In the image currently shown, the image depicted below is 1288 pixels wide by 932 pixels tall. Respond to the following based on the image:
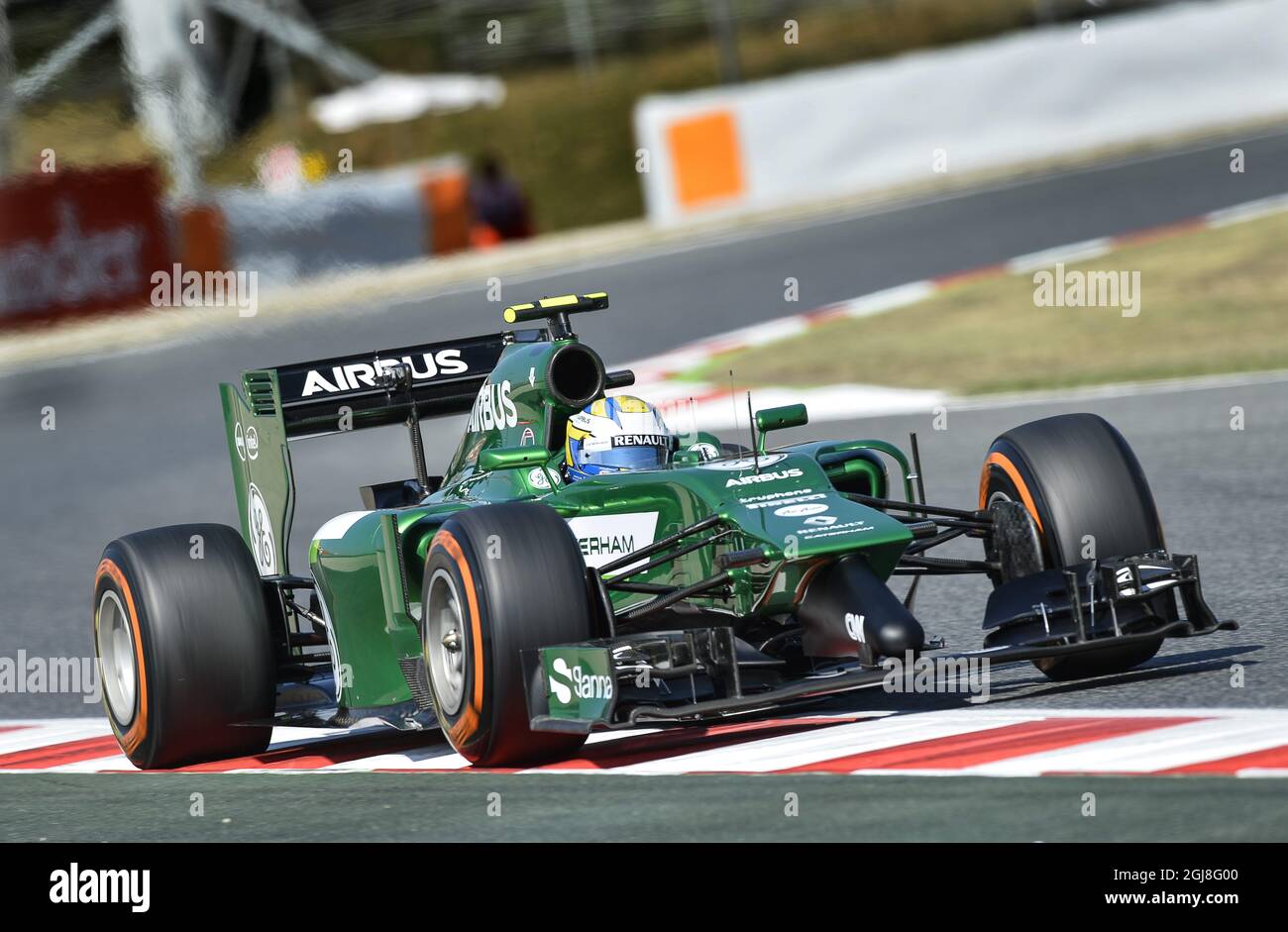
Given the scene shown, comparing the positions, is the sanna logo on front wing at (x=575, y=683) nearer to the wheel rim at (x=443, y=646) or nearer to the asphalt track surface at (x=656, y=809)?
the asphalt track surface at (x=656, y=809)

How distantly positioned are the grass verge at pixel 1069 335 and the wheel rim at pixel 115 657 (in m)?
8.63

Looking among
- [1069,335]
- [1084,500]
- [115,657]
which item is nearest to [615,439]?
[1084,500]

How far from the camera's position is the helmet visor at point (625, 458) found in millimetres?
7312

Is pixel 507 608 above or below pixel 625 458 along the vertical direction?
below

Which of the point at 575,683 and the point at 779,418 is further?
the point at 779,418

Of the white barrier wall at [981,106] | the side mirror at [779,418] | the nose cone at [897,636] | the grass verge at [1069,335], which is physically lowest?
the nose cone at [897,636]

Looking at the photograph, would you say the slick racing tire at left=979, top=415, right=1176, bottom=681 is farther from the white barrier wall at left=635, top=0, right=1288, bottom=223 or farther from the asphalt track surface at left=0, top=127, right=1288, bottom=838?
the white barrier wall at left=635, top=0, right=1288, bottom=223

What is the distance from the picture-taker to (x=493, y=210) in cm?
2666

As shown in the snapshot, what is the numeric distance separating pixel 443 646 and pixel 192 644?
1.03 meters

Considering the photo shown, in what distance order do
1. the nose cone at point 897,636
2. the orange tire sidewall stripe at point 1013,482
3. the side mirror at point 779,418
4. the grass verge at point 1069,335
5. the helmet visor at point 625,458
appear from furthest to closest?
1. the grass verge at point 1069,335
2. the side mirror at point 779,418
3. the helmet visor at point 625,458
4. the orange tire sidewall stripe at point 1013,482
5. the nose cone at point 897,636

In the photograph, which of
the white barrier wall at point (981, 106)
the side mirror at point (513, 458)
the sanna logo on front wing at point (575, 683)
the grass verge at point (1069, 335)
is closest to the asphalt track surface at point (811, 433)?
the sanna logo on front wing at point (575, 683)

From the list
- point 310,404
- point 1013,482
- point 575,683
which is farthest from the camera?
point 310,404

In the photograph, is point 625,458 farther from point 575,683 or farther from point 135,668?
point 135,668
